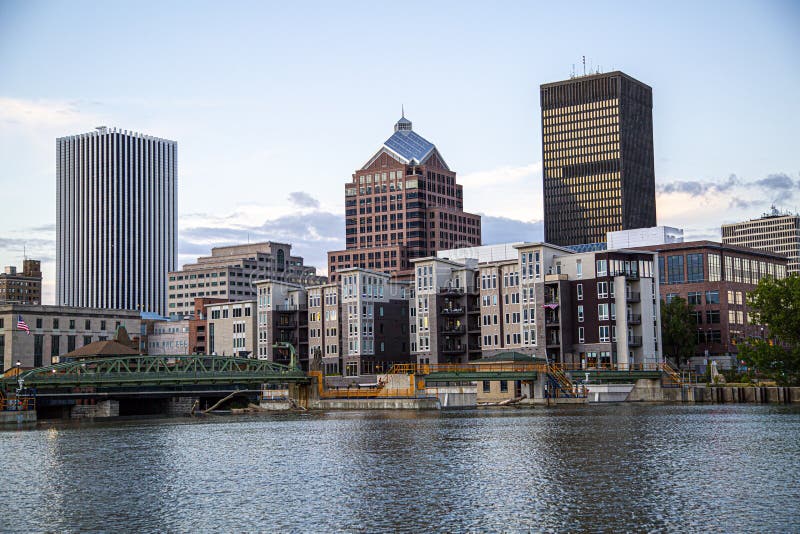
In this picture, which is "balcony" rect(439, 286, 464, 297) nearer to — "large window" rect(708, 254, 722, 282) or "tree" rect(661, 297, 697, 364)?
"tree" rect(661, 297, 697, 364)

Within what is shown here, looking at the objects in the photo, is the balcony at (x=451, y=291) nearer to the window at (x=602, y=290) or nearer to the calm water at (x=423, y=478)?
the window at (x=602, y=290)

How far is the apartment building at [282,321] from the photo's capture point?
190750 mm

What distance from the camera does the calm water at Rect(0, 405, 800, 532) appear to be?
43344 millimetres

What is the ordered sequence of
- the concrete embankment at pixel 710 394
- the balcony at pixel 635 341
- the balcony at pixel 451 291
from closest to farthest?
the concrete embankment at pixel 710 394
the balcony at pixel 635 341
the balcony at pixel 451 291

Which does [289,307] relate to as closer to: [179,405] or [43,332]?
[179,405]

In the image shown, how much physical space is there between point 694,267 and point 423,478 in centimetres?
14017

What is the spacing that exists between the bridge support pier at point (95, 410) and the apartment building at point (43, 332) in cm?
3522

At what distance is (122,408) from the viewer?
504ft

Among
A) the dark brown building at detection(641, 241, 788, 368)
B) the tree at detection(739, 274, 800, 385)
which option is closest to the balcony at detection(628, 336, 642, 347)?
the tree at detection(739, 274, 800, 385)

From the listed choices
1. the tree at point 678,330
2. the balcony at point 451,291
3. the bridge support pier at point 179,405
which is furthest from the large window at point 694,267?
the bridge support pier at point 179,405

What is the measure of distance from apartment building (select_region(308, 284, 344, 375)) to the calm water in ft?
279

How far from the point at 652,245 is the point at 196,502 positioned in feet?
525

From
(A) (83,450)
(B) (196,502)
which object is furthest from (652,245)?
(B) (196,502)

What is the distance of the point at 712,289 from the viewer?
601ft
